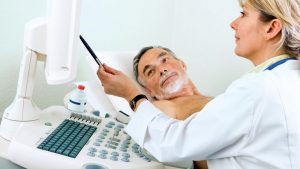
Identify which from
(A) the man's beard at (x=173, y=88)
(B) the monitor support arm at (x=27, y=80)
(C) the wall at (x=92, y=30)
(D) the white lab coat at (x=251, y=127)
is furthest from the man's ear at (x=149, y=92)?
(D) the white lab coat at (x=251, y=127)

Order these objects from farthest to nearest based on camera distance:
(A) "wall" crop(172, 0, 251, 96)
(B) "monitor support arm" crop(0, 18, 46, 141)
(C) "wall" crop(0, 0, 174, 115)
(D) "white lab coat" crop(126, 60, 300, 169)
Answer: (A) "wall" crop(172, 0, 251, 96)
(C) "wall" crop(0, 0, 174, 115)
(B) "monitor support arm" crop(0, 18, 46, 141)
(D) "white lab coat" crop(126, 60, 300, 169)

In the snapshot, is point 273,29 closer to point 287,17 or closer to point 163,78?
point 287,17

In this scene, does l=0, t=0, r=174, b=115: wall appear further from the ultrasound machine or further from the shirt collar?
the shirt collar

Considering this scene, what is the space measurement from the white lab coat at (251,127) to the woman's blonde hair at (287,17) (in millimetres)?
68

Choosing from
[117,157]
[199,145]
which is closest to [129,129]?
[117,157]

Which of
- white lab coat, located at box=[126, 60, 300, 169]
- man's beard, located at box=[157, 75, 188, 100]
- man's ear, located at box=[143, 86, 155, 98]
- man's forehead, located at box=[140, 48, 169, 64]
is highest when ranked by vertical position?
white lab coat, located at box=[126, 60, 300, 169]

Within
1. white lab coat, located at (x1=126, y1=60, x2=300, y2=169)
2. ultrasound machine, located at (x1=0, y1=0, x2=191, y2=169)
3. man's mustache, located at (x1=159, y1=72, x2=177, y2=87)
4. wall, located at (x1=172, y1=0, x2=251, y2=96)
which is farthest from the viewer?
wall, located at (x1=172, y1=0, x2=251, y2=96)

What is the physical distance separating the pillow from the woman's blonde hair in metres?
0.75

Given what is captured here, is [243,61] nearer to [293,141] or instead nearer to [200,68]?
[200,68]

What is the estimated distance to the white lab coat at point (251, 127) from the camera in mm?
865

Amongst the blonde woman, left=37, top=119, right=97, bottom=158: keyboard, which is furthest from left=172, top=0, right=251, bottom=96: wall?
left=37, top=119, right=97, bottom=158: keyboard

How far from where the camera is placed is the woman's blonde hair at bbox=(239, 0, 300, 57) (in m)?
0.98

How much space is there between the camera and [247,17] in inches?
43.1

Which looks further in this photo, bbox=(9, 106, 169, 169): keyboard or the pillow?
the pillow
